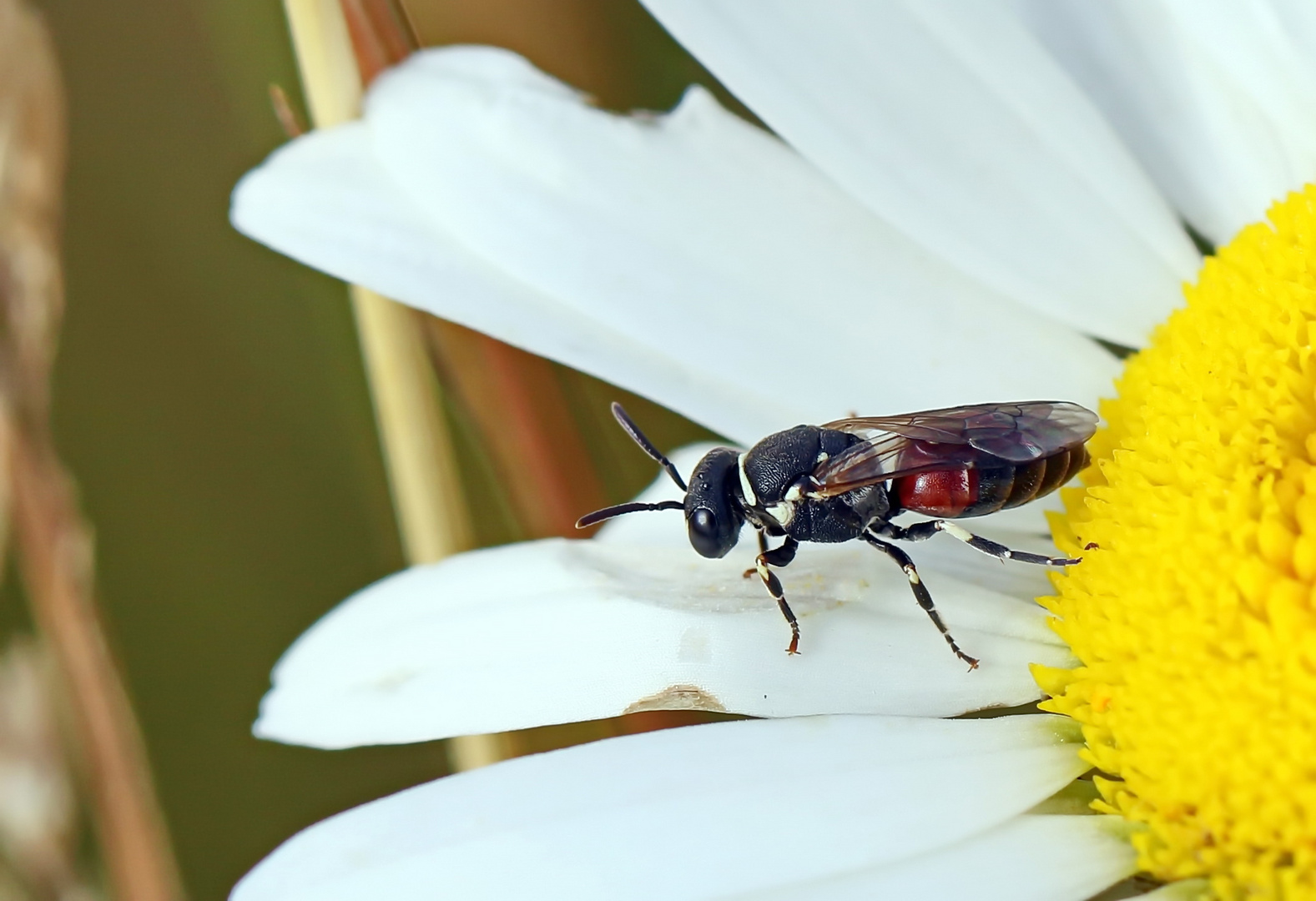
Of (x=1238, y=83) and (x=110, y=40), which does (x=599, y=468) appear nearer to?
(x=1238, y=83)

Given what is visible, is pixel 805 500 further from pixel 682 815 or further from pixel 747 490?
pixel 682 815

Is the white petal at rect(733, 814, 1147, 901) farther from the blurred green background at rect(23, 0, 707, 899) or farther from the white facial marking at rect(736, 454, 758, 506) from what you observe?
the blurred green background at rect(23, 0, 707, 899)

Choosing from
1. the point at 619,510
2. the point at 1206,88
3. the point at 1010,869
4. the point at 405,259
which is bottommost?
the point at 1010,869

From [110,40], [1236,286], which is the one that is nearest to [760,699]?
[1236,286]

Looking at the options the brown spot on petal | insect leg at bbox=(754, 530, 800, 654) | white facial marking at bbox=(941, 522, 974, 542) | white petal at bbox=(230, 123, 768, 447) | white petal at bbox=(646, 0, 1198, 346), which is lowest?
the brown spot on petal

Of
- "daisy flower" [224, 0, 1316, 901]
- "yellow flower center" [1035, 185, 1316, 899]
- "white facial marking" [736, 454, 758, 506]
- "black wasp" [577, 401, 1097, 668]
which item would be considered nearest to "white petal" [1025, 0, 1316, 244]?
"daisy flower" [224, 0, 1316, 901]

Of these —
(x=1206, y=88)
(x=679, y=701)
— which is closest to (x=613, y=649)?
(x=679, y=701)

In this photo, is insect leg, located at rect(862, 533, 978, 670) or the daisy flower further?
insect leg, located at rect(862, 533, 978, 670)
